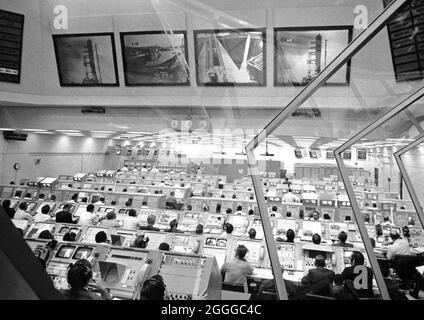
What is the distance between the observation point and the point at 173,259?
279cm

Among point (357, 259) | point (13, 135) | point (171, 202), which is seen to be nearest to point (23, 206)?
point (171, 202)

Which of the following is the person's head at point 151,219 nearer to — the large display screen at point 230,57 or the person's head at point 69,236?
the person's head at point 69,236

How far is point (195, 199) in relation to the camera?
22.0 ft

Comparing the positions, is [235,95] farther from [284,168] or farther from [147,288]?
[284,168]

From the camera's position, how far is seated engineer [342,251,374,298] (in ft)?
9.35

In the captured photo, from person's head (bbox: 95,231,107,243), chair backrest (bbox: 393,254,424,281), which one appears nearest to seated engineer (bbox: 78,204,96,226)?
person's head (bbox: 95,231,107,243)

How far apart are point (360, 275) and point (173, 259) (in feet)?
5.95

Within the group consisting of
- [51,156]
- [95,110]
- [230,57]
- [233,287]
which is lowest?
[233,287]

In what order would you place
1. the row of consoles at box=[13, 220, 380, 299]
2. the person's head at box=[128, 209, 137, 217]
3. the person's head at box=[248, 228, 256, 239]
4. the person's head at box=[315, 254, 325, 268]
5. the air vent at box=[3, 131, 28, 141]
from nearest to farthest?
the row of consoles at box=[13, 220, 380, 299]
the person's head at box=[315, 254, 325, 268]
the person's head at box=[248, 228, 256, 239]
the person's head at box=[128, 209, 137, 217]
the air vent at box=[3, 131, 28, 141]

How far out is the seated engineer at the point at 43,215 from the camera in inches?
210

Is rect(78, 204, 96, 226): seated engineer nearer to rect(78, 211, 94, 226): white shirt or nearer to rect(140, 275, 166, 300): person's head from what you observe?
rect(78, 211, 94, 226): white shirt

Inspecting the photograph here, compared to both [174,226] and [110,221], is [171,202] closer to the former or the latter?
[174,226]

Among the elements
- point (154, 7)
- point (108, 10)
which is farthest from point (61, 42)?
point (154, 7)

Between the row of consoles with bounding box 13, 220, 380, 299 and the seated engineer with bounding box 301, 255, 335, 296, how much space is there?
0.22m
